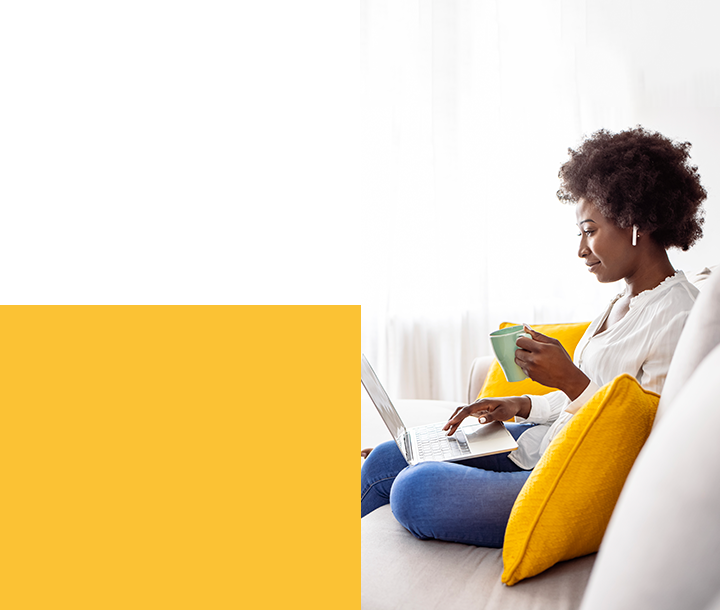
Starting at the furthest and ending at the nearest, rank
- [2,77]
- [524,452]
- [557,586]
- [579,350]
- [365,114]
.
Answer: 1. [365,114]
2. [579,350]
3. [524,452]
4. [557,586]
5. [2,77]

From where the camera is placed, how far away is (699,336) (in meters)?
0.64

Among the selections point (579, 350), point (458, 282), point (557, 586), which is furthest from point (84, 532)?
point (458, 282)

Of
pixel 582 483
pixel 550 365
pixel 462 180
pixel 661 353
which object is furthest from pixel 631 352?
pixel 462 180

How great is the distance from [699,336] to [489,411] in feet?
2.01

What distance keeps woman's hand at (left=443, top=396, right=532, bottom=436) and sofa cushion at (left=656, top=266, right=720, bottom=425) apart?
21.1 inches

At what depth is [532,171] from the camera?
2.90 meters

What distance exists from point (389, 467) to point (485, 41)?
8.31 ft

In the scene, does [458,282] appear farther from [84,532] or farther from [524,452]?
[84,532]

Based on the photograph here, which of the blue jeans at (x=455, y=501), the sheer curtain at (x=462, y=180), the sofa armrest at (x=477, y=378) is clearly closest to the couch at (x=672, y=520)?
the blue jeans at (x=455, y=501)

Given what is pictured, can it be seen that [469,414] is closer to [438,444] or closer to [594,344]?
[438,444]

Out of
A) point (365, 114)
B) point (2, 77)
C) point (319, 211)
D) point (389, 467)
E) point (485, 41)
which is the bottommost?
point (389, 467)

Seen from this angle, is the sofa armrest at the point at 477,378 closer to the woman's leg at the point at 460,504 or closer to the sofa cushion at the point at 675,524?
the woman's leg at the point at 460,504

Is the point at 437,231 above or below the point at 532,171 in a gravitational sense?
below

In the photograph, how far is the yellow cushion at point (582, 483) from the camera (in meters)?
0.74
